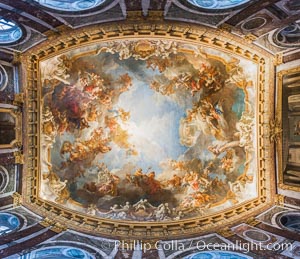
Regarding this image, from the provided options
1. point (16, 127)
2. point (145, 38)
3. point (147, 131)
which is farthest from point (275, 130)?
point (16, 127)

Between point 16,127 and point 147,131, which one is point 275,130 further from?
point 16,127

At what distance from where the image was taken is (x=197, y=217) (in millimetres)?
17031

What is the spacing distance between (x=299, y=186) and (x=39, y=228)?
9367mm

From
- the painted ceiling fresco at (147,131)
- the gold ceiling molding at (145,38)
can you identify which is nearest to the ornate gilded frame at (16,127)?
the gold ceiling molding at (145,38)

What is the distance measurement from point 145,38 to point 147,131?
181 inches

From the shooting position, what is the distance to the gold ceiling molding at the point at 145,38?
48.8 ft

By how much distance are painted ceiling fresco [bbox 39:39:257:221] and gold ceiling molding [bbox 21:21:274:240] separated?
40 centimetres

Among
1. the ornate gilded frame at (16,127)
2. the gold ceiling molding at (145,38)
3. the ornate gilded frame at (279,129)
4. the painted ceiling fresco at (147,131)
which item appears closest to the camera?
the gold ceiling molding at (145,38)

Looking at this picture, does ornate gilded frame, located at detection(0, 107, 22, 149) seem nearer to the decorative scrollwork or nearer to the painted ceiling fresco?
the painted ceiling fresco

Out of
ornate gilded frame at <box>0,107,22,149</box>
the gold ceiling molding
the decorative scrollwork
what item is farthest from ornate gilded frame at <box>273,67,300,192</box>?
ornate gilded frame at <box>0,107,22,149</box>

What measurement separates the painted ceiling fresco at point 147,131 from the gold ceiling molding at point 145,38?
0.40 meters

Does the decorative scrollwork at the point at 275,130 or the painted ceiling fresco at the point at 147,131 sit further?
the painted ceiling fresco at the point at 147,131

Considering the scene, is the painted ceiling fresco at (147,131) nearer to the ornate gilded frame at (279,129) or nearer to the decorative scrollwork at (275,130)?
the decorative scrollwork at (275,130)

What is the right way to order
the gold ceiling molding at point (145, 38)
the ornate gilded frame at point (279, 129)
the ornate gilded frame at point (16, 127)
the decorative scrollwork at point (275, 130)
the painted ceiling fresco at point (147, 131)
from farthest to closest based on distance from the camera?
the painted ceiling fresco at point (147, 131), the decorative scrollwork at point (275, 130), the ornate gilded frame at point (279, 129), the ornate gilded frame at point (16, 127), the gold ceiling molding at point (145, 38)
